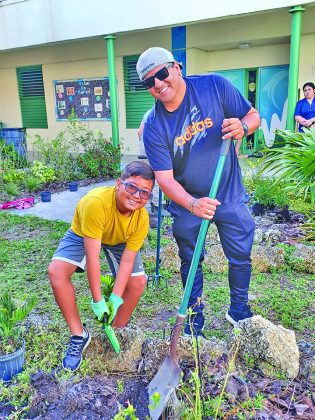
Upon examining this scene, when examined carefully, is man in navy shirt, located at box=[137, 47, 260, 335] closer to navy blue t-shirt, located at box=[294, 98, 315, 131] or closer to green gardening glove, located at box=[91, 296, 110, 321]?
green gardening glove, located at box=[91, 296, 110, 321]

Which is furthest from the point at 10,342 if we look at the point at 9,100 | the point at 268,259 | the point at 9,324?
the point at 9,100

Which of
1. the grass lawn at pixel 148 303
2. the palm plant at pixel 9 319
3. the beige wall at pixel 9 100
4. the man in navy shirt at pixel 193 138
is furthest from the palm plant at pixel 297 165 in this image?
the beige wall at pixel 9 100

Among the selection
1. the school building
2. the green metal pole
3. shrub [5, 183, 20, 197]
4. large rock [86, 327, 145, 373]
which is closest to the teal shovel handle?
large rock [86, 327, 145, 373]

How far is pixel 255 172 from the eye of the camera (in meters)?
6.46

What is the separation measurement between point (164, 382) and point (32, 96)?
42.5 feet

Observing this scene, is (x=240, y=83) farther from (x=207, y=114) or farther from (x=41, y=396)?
(x=41, y=396)

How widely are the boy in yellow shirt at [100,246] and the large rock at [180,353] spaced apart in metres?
0.29

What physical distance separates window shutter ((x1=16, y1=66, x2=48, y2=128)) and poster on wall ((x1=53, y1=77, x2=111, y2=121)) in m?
0.80

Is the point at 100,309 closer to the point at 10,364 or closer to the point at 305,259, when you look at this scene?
the point at 10,364

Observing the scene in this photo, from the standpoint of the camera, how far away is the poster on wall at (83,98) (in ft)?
38.4

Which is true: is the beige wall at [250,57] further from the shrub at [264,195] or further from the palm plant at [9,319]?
the palm plant at [9,319]

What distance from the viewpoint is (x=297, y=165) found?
5.57 meters

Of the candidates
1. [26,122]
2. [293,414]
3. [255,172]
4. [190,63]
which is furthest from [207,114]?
[26,122]

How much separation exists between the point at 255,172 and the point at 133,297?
430cm
